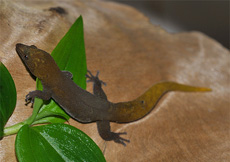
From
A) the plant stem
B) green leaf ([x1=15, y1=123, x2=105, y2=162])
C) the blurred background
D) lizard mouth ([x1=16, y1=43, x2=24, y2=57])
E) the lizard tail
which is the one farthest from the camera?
the blurred background

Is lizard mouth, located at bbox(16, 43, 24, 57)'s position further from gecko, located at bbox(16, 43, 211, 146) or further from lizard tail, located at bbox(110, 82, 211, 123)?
lizard tail, located at bbox(110, 82, 211, 123)

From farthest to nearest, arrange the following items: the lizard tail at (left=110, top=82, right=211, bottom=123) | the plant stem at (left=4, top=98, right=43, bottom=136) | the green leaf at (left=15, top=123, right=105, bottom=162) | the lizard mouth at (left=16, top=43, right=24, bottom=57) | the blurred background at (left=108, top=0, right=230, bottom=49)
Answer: the blurred background at (left=108, top=0, right=230, bottom=49), the lizard tail at (left=110, top=82, right=211, bottom=123), the lizard mouth at (left=16, top=43, right=24, bottom=57), the plant stem at (left=4, top=98, right=43, bottom=136), the green leaf at (left=15, top=123, right=105, bottom=162)

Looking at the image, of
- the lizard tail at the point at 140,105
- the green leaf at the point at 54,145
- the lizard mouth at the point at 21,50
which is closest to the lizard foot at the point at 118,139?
the lizard tail at the point at 140,105

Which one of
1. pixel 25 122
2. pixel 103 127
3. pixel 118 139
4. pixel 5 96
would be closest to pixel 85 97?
pixel 103 127

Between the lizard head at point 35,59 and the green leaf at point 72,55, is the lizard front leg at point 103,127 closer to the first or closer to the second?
the green leaf at point 72,55

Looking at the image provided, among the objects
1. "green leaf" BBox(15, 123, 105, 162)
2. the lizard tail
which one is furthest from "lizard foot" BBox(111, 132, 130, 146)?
"green leaf" BBox(15, 123, 105, 162)

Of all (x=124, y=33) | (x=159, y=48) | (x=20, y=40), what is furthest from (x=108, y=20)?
(x=20, y=40)

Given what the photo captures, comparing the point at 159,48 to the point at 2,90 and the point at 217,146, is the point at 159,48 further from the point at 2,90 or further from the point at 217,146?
the point at 2,90
